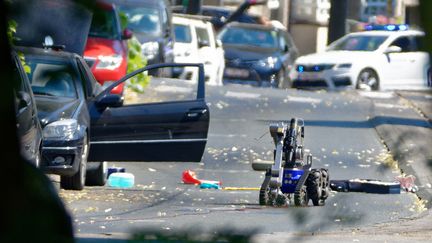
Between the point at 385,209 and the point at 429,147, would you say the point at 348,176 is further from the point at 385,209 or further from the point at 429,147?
the point at 429,147

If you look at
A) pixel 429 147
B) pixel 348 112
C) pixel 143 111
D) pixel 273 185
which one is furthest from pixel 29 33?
pixel 348 112

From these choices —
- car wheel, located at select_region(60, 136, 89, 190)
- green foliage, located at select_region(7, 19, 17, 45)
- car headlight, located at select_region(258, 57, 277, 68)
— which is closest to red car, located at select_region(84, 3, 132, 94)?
car wheel, located at select_region(60, 136, 89, 190)

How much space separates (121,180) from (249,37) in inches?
617

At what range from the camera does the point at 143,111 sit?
471 inches

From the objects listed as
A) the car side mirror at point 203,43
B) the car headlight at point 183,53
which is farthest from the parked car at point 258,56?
the car headlight at point 183,53

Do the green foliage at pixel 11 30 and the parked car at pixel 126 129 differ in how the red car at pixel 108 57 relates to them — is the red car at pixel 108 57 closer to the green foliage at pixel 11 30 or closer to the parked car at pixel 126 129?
the parked car at pixel 126 129

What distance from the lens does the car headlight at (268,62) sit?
26.3m

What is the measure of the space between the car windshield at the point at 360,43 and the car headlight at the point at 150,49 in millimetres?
5567

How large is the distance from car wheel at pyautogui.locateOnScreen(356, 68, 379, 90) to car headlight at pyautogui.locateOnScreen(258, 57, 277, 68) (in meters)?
2.34

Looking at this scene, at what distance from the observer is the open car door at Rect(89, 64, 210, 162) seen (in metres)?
11.7

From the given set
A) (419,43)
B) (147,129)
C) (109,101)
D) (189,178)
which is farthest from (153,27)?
(419,43)

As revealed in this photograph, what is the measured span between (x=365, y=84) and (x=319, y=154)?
10.7m

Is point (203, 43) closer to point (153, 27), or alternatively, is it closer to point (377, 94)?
point (153, 27)

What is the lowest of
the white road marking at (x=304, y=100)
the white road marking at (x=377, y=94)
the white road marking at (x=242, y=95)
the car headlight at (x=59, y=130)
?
the white road marking at (x=377, y=94)
